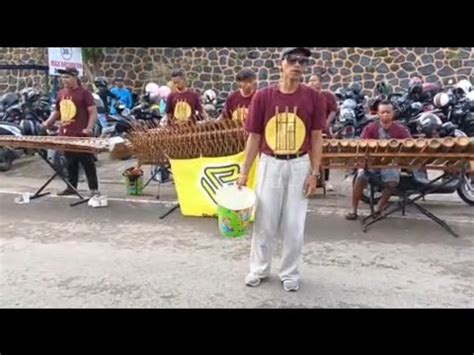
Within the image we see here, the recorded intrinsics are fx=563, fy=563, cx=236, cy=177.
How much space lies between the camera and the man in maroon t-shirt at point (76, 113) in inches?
266

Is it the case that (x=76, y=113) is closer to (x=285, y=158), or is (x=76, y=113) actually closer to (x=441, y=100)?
(x=285, y=158)

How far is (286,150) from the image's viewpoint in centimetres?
391

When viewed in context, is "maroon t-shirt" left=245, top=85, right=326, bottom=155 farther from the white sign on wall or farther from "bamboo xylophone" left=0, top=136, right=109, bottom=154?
the white sign on wall

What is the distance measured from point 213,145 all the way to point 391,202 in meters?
2.32

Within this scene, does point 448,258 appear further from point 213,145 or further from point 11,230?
point 11,230

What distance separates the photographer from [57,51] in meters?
10.9

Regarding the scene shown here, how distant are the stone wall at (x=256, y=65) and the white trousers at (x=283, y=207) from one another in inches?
356

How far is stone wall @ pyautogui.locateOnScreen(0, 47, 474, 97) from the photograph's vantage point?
1352 centimetres

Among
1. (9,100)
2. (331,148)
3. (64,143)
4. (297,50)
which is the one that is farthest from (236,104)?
(9,100)

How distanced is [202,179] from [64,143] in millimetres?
1701

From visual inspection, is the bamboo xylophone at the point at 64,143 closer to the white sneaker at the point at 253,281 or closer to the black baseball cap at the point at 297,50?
the white sneaker at the point at 253,281

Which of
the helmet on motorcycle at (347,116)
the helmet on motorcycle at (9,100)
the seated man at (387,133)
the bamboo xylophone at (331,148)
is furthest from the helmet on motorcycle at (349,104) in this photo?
the helmet on motorcycle at (9,100)

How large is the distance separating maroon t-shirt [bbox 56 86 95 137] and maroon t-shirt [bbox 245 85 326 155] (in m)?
3.45

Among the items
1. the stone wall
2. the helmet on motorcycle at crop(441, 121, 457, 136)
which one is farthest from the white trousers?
the stone wall
